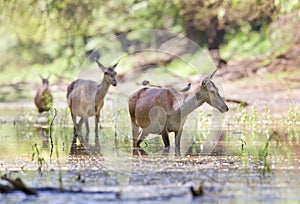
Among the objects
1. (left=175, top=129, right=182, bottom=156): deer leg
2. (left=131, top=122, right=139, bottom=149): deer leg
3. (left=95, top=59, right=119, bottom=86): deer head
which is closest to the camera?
(left=175, top=129, right=182, bottom=156): deer leg

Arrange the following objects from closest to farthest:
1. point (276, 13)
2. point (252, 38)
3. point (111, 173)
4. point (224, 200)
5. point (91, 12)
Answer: point (224, 200), point (111, 173), point (276, 13), point (252, 38), point (91, 12)

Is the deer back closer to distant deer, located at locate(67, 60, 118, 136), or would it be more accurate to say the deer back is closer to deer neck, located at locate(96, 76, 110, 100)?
distant deer, located at locate(67, 60, 118, 136)

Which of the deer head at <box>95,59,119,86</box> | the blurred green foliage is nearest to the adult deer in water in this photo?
the deer head at <box>95,59,119,86</box>

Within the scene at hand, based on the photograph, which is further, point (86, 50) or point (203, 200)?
point (86, 50)

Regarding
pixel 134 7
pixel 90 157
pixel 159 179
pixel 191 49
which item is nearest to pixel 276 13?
pixel 191 49

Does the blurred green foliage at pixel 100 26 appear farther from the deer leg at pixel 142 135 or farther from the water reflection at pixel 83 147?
the deer leg at pixel 142 135

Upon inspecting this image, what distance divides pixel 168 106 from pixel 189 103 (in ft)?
0.91

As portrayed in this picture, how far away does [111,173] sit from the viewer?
28.9 ft

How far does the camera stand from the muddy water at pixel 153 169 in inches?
286

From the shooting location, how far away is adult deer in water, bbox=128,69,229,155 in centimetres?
1041

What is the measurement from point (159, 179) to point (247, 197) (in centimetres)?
131

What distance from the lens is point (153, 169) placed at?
29.7ft

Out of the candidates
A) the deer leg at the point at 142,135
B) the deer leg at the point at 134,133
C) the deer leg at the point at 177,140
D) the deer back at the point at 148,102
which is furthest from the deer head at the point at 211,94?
the deer leg at the point at 134,133

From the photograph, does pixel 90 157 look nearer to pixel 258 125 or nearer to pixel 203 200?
pixel 203 200
